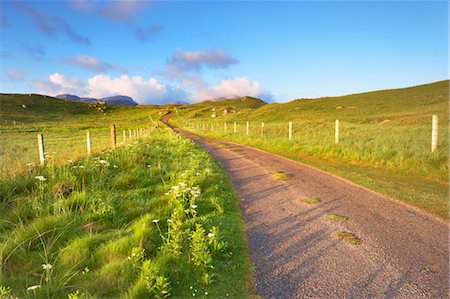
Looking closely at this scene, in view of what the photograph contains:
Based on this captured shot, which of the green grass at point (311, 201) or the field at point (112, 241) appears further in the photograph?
the green grass at point (311, 201)

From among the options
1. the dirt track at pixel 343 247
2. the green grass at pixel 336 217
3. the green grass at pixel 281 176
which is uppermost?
the green grass at pixel 281 176

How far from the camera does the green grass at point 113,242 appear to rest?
128 inches

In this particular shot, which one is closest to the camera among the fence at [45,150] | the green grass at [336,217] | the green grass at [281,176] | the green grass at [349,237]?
the green grass at [349,237]

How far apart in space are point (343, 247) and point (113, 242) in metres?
3.58

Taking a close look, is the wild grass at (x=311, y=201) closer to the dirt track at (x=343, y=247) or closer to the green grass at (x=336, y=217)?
the dirt track at (x=343, y=247)

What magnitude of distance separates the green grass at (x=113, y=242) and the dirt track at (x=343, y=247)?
43 centimetres

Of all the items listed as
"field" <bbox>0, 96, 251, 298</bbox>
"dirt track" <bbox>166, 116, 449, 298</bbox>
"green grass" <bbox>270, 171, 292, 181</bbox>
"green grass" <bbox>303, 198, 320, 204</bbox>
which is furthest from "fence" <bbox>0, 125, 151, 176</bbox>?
"green grass" <bbox>303, 198, 320, 204</bbox>

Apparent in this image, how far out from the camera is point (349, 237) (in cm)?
473

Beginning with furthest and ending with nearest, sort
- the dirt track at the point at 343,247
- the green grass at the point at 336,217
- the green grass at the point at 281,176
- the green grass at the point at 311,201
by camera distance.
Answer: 1. the green grass at the point at 281,176
2. the green grass at the point at 311,201
3. the green grass at the point at 336,217
4. the dirt track at the point at 343,247

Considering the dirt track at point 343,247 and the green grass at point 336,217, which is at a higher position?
the green grass at point 336,217

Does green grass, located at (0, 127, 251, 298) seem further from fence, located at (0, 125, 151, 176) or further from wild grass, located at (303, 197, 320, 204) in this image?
wild grass, located at (303, 197, 320, 204)

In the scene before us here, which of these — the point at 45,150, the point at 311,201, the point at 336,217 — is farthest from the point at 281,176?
the point at 45,150

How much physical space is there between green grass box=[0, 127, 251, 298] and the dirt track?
429mm

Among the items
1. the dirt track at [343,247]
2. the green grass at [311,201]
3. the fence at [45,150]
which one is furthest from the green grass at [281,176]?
the fence at [45,150]
